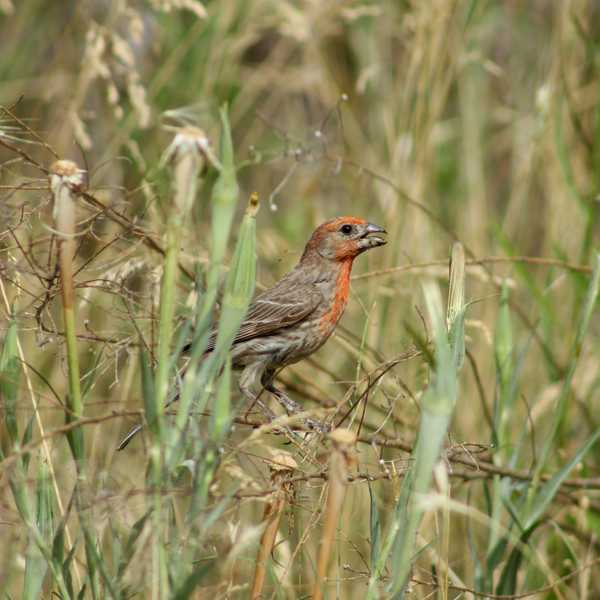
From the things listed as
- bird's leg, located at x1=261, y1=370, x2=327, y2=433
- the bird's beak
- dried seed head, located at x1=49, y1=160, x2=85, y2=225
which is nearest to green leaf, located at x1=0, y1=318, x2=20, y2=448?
dried seed head, located at x1=49, y1=160, x2=85, y2=225

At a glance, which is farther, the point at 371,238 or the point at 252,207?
the point at 371,238

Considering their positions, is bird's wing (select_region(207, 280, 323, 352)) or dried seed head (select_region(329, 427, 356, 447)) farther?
bird's wing (select_region(207, 280, 323, 352))

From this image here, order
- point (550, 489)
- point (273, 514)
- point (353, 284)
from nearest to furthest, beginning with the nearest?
point (273, 514), point (550, 489), point (353, 284)

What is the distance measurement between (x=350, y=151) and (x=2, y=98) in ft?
6.04

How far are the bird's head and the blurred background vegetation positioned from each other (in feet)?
0.39

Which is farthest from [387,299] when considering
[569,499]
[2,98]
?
[2,98]

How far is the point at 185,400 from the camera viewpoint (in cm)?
211

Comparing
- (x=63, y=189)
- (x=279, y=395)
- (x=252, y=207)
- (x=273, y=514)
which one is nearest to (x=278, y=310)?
(x=279, y=395)

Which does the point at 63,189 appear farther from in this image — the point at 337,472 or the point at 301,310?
the point at 301,310

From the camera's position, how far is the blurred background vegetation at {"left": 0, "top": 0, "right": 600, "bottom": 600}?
241cm

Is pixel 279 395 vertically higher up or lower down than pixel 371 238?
lower down

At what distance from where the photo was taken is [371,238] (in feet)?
15.3

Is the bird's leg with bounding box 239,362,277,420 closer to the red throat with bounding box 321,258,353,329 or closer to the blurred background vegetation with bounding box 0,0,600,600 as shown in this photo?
the blurred background vegetation with bounding box 0,0,600,600

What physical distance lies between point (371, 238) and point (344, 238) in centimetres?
14
